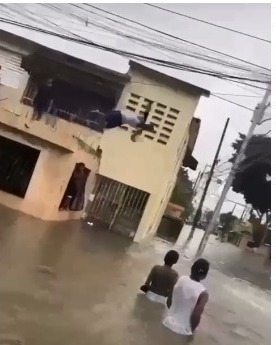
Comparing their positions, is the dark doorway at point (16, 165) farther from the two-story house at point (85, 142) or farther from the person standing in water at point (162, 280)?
the person standing in water at point (162, 280)

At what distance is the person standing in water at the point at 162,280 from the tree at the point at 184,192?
83mm

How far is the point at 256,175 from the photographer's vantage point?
0.97 meters

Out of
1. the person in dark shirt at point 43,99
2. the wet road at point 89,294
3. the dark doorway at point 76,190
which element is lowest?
the wet road at point 89,294

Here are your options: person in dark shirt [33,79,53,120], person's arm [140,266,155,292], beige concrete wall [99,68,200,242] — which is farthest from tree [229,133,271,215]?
person in dark shirt [33,79,53,120]

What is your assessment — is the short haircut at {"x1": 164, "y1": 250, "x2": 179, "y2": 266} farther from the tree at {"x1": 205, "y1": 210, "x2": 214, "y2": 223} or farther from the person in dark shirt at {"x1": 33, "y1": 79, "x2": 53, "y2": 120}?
the person in dark shirt at {"x1": 33, "y1": 79, "x2": 53, "y2": 120}

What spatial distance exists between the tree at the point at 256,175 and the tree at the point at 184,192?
0.08m

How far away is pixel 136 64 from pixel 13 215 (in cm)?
38

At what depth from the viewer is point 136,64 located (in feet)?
3.62

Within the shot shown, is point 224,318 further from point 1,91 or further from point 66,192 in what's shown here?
point 1,91

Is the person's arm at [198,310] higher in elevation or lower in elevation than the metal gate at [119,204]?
lower

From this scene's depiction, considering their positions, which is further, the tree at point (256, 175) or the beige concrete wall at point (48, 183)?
the beige concrete wall at point (48, 183)

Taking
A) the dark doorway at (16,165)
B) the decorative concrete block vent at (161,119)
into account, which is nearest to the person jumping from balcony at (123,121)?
the decorative concrete block vent at (161,119)

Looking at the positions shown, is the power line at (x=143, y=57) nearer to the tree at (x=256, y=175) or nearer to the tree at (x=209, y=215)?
the tree at (x=256, y=175)

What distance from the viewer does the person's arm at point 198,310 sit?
989 mm
